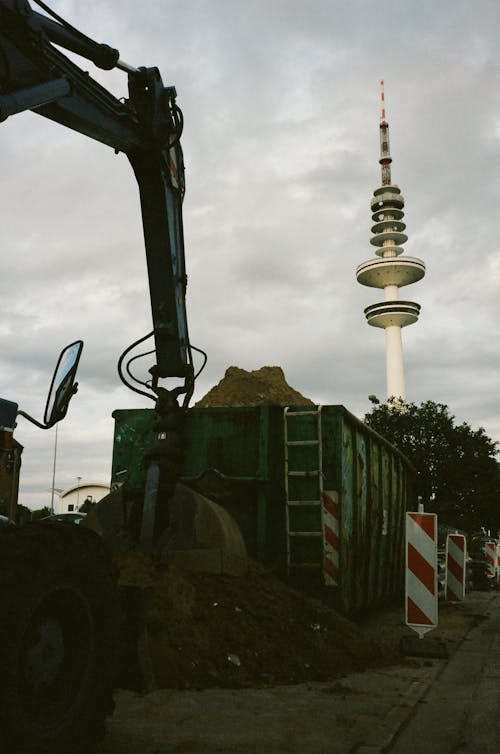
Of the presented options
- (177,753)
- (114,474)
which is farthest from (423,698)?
(114,474)

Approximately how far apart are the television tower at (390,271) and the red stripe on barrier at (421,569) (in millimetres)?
90354

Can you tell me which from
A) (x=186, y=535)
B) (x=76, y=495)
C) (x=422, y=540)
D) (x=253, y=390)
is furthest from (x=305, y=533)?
(x=76, y=495)

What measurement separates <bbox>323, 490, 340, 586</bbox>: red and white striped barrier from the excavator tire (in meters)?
4.84

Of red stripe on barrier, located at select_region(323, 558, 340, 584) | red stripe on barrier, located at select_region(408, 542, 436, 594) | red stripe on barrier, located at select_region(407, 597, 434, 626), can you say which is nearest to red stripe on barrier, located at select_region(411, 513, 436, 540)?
red stripe on barrier, located at select_region(408, 542, 436, 594)

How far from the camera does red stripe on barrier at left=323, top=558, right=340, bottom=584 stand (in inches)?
327

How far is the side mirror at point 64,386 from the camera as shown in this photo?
355 centimetres

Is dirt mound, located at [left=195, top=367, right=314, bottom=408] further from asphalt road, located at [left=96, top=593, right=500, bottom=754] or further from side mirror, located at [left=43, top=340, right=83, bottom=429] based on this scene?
side mirror, located at [left=43, top=340, right=83, bottom=429]

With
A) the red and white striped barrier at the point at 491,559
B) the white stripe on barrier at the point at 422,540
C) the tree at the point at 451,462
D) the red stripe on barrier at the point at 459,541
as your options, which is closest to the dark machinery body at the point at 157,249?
the white stripe on barrier at the point at 422,540

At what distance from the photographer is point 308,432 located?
862cm

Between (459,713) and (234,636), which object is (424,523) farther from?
(459,713)

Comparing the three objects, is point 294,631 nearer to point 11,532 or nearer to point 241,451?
point 241,451

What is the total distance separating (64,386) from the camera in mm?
3566

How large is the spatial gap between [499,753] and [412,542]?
4076 millimetres

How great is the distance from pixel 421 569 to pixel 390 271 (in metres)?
99.7
